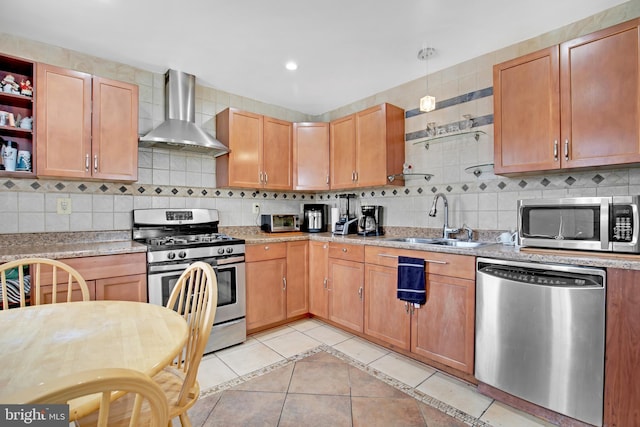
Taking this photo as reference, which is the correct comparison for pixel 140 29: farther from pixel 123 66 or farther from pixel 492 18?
pixel 492 18

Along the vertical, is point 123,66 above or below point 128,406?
above

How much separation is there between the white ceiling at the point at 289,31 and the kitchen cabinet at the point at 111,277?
5.32 feet

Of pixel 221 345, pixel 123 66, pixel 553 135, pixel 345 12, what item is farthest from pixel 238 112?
pixel 553 135

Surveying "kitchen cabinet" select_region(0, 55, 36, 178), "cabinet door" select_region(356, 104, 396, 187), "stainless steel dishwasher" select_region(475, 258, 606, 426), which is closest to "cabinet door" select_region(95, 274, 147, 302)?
"kitchen cabinet" select_region(0, 55, 36, 178)

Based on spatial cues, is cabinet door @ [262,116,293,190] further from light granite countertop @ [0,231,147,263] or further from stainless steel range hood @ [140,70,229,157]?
light granite countertop @ [0,231,147,263]

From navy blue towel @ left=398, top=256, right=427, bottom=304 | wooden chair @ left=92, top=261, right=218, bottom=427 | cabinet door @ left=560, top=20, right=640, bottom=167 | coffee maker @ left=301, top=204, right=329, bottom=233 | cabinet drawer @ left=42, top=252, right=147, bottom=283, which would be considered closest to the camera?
wooden chair @ left=92, top=261, right=218, bottom=427

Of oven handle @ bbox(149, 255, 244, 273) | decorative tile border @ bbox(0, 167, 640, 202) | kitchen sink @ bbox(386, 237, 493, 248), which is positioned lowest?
oven handle @ bbox(149, 255, 244, 273)

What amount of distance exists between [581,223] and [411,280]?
1.05 m

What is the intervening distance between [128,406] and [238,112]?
262 centimetres

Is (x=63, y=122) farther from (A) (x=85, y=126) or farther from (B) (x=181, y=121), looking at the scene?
(B) (x=181, y=121)

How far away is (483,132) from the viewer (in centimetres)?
252

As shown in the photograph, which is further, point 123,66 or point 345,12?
point 123,66

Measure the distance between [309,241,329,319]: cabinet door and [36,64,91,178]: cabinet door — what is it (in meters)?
2.02

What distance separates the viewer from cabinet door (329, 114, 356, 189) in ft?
10.5
